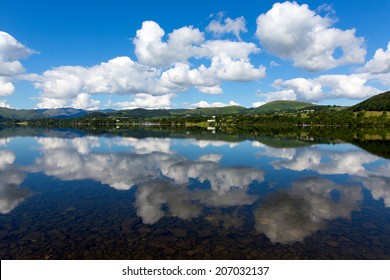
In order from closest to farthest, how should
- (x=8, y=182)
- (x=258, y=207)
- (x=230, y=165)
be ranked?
(x=258, y=207)
(x=8, y=182)
(x=230, y=165)

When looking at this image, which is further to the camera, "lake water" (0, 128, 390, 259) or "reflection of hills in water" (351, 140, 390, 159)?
"reflection of hills in water" (351, 140, 390, 159)

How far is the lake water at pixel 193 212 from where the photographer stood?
1973 centimetres

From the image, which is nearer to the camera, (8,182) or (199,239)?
(199,239)

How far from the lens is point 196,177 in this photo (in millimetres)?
43219

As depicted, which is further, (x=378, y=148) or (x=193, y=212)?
(x=378, y=148)

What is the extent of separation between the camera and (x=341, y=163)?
57938mm

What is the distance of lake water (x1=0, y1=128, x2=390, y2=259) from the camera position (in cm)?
1973

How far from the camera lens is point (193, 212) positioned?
1078 inches

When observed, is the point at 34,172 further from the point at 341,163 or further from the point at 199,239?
the point at 341,163

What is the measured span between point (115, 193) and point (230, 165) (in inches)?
1020

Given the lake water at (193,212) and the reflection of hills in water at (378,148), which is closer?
the lake water at (193,212)
